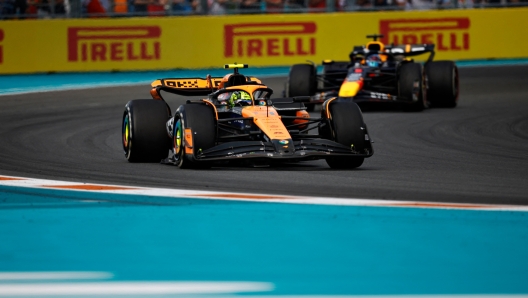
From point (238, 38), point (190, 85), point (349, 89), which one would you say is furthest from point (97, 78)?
point (190, 85)

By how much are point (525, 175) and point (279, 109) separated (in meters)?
2.59

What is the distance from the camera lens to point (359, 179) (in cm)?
1072

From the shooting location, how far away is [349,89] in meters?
18.5

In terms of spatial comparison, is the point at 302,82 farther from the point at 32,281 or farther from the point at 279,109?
the point at 32,281

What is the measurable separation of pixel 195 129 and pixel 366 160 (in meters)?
2.34

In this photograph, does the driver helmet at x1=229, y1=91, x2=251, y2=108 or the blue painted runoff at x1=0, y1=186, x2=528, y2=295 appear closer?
the blue painted runoff at x1=0, y1=186, x2=528, y2=295

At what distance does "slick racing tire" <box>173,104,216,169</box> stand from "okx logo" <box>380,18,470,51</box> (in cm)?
1711

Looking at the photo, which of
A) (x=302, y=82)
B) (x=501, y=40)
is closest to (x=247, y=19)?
(x=501, y=40)

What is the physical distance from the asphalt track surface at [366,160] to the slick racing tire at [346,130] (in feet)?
0.56

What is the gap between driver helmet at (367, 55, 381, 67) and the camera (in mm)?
19234

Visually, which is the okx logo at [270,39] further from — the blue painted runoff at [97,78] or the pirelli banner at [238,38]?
the blue painted runoff at [97,78]

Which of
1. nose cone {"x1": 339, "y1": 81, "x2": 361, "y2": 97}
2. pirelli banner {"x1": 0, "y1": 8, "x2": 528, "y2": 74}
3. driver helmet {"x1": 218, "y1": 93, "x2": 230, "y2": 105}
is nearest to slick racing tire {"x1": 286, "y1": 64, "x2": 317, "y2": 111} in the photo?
nose cone {"x1": 339, "y1": 81, "x2": 361, "y2": 97}

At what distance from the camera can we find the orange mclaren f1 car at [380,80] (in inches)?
734

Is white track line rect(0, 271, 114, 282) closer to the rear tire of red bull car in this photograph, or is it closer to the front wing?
the front wing
